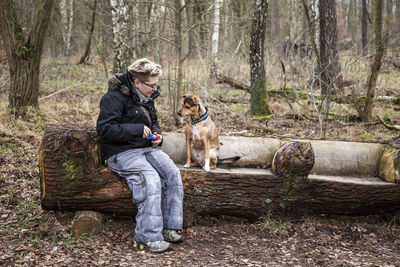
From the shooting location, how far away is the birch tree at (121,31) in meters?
9.38

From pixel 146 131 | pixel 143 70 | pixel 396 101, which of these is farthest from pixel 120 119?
pixel 396 101

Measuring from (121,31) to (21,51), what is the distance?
2819 millimetres

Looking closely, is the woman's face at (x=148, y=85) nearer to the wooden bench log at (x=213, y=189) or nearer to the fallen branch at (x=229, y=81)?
the wooden bench log at (x=213, y=189)

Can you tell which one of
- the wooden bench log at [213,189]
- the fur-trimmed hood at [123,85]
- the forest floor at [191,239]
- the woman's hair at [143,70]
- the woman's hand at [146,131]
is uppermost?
the woman's hair at [143,70]

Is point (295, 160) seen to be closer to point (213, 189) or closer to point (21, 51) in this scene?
point (213, 189)

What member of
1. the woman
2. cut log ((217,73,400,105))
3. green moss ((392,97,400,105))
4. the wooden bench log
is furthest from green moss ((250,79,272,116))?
the woman

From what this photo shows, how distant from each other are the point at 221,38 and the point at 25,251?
12.7 metres

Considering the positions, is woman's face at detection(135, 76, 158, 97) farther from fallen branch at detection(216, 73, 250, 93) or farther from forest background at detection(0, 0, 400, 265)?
fallen branch at detection(216, 73, 250, 93)

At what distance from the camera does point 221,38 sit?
1467cm

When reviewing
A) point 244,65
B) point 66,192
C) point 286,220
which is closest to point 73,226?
point 66,192

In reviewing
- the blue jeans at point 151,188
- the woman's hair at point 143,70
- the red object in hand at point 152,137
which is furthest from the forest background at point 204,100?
the woman's hair at point 143,70

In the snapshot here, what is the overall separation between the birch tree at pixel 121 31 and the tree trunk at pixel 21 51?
2.01m

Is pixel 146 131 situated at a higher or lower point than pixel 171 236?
higher

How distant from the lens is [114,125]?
3809 millimetres
